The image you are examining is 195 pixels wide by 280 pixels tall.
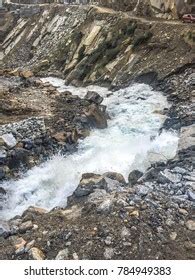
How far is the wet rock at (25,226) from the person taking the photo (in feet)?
38.7

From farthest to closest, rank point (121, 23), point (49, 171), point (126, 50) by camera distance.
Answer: point (121, 23) < point (126, 50) < point (49, 171)

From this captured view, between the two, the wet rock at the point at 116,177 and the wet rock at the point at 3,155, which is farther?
the wet rock at the point at 3,155

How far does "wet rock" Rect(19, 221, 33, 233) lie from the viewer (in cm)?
1178

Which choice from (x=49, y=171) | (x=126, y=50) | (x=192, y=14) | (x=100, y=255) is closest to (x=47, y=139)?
(x=49, y=171)

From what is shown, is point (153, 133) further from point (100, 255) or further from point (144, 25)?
point (144, 25)

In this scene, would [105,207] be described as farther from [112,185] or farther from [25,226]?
[25,226]

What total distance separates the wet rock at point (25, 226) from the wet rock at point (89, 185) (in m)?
2.07

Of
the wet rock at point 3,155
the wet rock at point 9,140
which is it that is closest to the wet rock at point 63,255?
the wet rock at point 3,155

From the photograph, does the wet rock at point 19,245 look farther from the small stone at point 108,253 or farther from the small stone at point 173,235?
the small stone at point 173,235

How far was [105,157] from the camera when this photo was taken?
1766 centimetres

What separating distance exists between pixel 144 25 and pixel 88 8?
1118 cm

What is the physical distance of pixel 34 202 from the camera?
47.8ft

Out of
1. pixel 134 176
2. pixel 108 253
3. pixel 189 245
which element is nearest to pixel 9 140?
pixel 134 176
